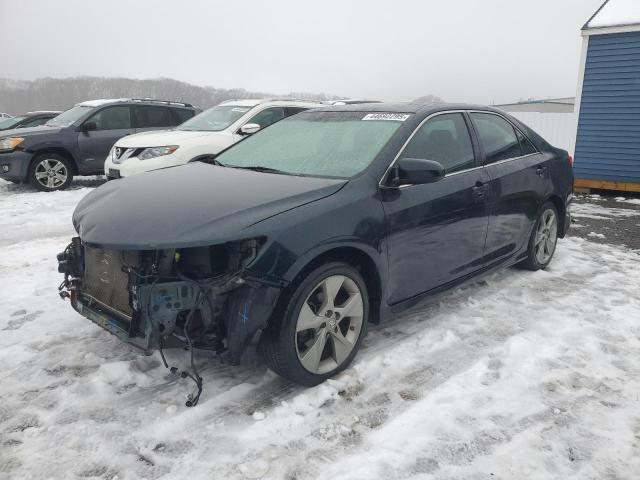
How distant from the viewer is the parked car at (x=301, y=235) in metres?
2.62

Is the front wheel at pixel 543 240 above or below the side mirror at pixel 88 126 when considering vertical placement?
below

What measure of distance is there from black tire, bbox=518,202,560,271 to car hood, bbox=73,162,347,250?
2.62 metres

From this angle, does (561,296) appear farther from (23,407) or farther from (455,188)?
(23,407)

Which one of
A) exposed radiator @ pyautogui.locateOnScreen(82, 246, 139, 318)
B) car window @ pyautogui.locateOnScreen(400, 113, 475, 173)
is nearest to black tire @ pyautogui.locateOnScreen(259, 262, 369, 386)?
exposed radiator @ pyautogui.locateOnScreen(82, 246, 139, 318)

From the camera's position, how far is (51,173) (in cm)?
991

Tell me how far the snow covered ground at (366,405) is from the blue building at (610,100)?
24.9 ft

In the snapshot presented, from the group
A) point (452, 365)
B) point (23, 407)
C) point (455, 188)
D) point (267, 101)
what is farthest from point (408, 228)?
point (267, 101)

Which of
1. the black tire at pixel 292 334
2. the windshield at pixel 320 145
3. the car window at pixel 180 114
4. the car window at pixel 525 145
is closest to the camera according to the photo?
the black tire at pixel 292 334

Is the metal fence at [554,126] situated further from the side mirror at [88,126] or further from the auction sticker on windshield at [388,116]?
the auction sticker on windshield at [388,116]

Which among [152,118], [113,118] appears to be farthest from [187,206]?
[152,118]

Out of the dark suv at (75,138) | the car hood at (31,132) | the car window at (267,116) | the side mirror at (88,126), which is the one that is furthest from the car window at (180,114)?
the car window at (267,116)

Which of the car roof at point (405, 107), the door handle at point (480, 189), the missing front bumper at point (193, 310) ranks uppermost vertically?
the car roof at point (405, 107)

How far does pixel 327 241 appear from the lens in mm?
2824

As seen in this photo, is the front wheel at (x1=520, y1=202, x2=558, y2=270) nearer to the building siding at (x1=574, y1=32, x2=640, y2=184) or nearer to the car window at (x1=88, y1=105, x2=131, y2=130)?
the building siding at (x1=574, y1=32, x2=640, y2=184)
